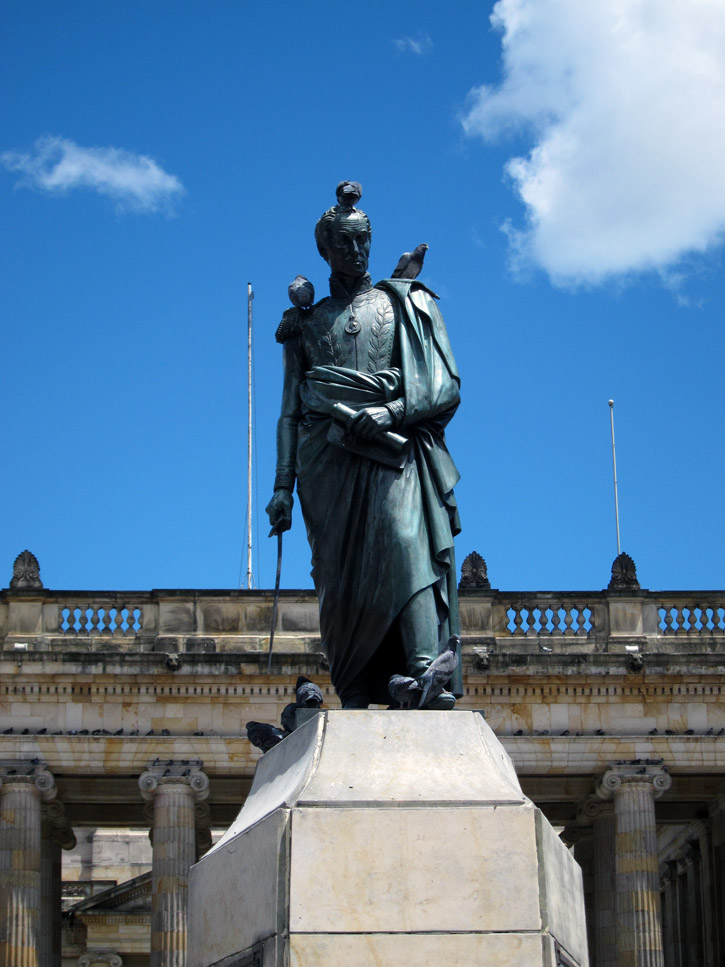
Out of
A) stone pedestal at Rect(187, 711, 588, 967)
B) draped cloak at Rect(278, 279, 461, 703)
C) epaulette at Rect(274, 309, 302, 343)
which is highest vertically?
epaulette at Rect(274, 309, 302, 343)

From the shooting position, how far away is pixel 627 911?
39.5 m

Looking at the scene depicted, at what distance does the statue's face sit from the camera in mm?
10641

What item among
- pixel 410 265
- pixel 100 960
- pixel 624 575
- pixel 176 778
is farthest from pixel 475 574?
pixel 410 265

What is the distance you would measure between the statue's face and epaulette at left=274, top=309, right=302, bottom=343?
0.33 m

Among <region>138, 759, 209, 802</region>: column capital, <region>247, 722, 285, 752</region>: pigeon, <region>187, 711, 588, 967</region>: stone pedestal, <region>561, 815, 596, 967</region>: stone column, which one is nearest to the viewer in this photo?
<region>187, 711, 588, 967</region>: stone pedestal

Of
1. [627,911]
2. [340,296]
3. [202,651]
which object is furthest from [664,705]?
[340,296]

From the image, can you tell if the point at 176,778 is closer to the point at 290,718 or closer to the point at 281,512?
the point at 281,512

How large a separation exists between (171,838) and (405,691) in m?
31.2

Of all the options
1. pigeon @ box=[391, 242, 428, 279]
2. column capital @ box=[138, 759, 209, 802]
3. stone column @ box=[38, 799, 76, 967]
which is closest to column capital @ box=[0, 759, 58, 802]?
stone column @ box=[38, 799, 76, 967]

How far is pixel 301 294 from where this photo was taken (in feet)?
34.9

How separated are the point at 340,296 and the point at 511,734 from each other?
3102cm

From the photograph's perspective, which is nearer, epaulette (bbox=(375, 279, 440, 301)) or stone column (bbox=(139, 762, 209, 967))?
epaulette (bbox=(375, 279, 440, 301))

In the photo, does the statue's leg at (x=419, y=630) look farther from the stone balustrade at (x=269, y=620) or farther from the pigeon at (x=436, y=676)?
the stone balustrade at (x=269, y=620)

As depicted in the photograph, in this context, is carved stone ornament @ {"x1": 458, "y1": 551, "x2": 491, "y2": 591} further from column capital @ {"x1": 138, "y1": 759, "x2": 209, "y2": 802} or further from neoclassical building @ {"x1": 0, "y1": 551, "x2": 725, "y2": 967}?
column capital @ {"x1": 138, "y1": 759, "x2": 209, "y2": 802}
